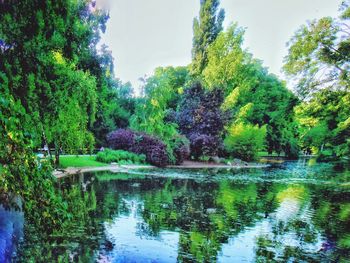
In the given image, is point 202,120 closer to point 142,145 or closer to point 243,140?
point 243,140

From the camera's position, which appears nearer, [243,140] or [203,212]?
[203,212]

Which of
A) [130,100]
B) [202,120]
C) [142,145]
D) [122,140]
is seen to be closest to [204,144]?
[202,120]

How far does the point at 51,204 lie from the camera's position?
146 inches

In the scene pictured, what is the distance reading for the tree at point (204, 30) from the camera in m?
48.8

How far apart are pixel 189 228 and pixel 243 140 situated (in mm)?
30253

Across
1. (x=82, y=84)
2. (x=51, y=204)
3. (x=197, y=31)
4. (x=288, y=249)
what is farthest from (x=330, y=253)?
(x=197, y=31)

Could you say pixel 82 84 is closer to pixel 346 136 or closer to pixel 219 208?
pixel 219 208

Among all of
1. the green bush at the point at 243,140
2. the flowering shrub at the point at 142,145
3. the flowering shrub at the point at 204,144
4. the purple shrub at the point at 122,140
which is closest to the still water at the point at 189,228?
the flowering shrub at the point at 142,145

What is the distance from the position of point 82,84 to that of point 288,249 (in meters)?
10.2

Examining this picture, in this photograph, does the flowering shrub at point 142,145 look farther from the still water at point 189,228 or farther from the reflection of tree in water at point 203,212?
the still water at point 189,228

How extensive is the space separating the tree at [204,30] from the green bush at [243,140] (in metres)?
13.2

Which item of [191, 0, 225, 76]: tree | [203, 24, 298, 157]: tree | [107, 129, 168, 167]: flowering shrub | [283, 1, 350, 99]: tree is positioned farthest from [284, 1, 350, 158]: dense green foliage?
[191, 0, 225, 76]: tree

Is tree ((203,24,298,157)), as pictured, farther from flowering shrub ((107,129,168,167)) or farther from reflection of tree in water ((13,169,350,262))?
reflection of tree in water ((13,169,350,262))

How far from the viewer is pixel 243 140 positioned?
1518 inches
